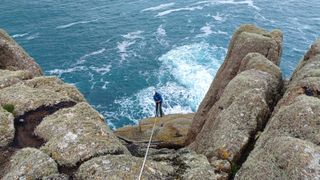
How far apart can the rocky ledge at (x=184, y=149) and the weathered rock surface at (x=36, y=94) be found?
71mm

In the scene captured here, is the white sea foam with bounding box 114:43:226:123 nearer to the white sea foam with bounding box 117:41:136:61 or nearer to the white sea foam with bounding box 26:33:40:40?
the white sea foam with bounding box 117:41:136:61

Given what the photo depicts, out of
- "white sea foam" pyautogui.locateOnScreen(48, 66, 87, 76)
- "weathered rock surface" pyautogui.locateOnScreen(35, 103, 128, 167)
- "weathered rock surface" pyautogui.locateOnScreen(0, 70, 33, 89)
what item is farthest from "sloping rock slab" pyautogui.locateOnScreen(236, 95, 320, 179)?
"white sea foam" pyautogui.locateOnScreen(48, 66, 87, 76)

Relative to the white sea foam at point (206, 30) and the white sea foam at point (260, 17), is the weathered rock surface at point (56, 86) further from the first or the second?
the white sea foam at point (260, 17)

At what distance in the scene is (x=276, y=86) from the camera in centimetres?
3116

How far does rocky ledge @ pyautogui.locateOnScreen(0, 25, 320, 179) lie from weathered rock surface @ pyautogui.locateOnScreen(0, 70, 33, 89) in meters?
0.08

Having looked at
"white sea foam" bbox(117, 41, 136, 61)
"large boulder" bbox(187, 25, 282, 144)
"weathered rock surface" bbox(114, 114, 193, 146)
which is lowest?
"white sea foam" bbox(117, 41, 136, 61)

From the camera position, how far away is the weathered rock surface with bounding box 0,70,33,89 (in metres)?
30.6

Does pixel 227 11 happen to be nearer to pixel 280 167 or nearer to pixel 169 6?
pixel 169 6

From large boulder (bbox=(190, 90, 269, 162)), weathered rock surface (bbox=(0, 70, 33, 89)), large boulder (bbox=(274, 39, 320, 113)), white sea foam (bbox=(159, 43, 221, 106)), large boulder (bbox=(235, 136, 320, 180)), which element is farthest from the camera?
white sea foam (bbox=(159, 43, 221, 106))

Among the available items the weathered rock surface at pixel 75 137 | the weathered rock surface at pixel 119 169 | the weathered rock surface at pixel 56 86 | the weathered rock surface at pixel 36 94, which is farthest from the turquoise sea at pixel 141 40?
the weathered rock surface at pixel 119 169

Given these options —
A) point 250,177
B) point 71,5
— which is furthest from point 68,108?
point 71,5

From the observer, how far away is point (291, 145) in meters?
20.2

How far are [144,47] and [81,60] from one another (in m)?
18.3

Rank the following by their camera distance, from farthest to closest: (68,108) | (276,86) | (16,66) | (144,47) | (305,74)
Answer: (144,47), (16,66), (276,86), (305,74), (68,108)
